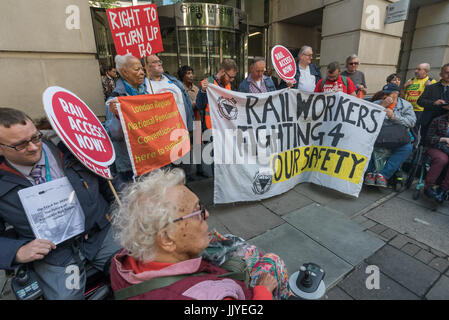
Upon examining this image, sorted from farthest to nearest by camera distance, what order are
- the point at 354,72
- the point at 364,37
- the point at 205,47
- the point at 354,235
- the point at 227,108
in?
the point at 205,47 → the point at 364,37 → the point at 354,72 → the point at 227,108 → the point at 354,235

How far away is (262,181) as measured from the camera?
10.7 ft

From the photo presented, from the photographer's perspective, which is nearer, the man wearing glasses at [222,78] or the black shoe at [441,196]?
the black shoe at [441,196]

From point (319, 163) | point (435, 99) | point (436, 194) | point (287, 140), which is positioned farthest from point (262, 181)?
point (435, 99)

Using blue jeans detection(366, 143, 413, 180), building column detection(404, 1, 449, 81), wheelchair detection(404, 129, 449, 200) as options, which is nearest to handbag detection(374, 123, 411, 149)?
blue jeans detection(366, 143, 413, 180)

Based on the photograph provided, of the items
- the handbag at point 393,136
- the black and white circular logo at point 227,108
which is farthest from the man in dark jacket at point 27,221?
the handbag at point 393,136

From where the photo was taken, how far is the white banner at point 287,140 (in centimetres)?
303

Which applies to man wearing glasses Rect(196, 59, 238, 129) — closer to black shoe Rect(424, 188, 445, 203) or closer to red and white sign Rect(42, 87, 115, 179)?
red and white sign Rect(42, 87, 115, 179)

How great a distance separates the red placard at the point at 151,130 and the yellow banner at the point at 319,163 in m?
1.41

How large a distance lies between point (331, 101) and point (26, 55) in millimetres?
4156

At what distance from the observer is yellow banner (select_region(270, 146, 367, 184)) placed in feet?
11.0

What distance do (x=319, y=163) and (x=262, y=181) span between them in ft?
3.68

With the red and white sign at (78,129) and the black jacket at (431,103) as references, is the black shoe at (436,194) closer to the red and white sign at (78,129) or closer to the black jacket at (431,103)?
the black jacket at (431,103)

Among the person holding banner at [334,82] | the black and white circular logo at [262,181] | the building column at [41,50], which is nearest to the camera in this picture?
the building column at [41,50]

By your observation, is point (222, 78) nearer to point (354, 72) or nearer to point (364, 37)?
point (354, 72)
